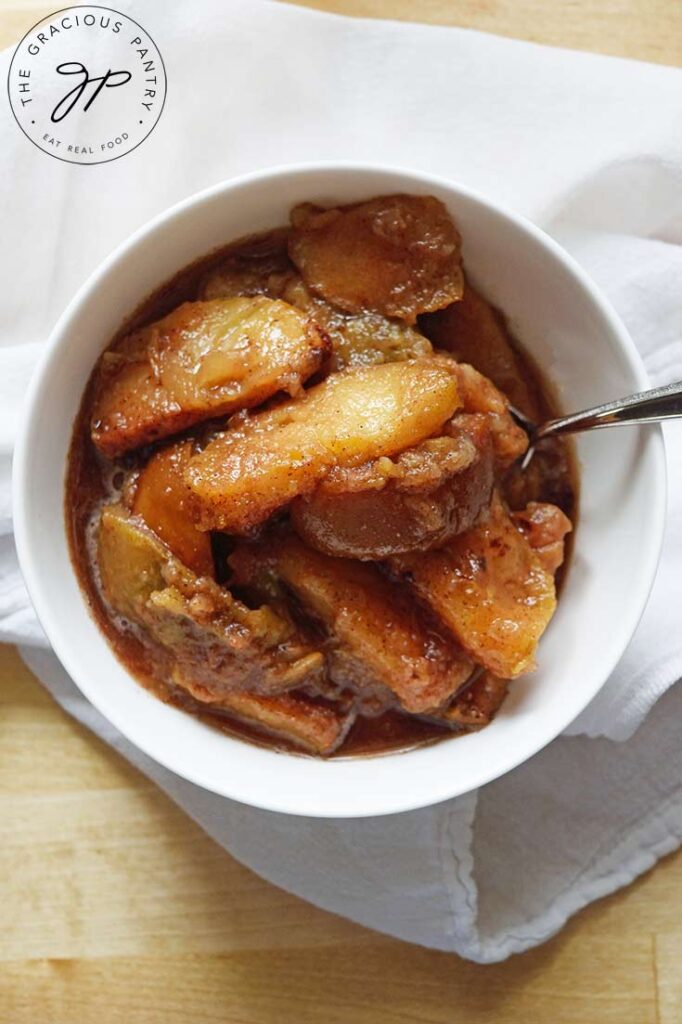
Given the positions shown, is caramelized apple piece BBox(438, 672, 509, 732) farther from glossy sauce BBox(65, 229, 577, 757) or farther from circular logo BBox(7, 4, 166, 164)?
circular logo BBox(7, 4, 166, 164)

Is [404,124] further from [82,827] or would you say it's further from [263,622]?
[82,827]

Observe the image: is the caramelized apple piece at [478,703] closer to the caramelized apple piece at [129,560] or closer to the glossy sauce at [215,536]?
the glossy sauce at [215,536]

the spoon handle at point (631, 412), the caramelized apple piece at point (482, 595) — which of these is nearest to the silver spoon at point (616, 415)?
the spoon handle at point (631, 412)

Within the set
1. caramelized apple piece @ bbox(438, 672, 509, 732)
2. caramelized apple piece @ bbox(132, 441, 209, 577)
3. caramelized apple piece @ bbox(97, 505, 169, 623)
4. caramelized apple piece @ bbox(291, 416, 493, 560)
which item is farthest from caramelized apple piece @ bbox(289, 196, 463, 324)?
caramelized apple piece @ bbox(438, 672, 509, 732)

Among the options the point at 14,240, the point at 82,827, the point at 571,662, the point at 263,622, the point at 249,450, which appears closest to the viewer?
the point at 249,450

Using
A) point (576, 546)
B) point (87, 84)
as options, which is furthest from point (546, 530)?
point (87, 84)

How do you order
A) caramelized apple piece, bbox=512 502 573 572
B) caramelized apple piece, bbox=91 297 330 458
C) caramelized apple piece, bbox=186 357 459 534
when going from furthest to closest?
caramelized apple piece, bbox=512 502 573 572 < caramelized apple piece, bbox=91 297 330 458 < caramelized apple piece, bbox=186 357 459 534

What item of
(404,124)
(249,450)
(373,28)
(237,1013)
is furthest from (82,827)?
(373,28)
